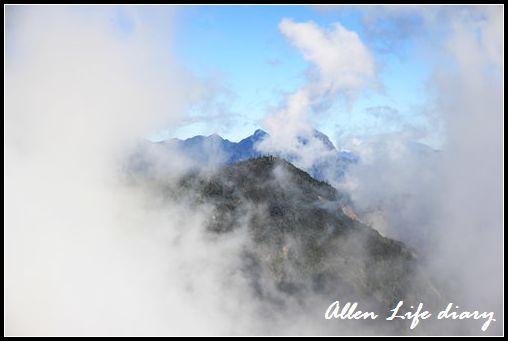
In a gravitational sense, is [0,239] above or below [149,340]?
above

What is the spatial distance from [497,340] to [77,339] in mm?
Result: 117503

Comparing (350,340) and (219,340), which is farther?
(350,340)

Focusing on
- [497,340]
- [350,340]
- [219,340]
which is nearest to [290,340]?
[497,340]

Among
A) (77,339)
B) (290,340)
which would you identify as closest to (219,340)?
(77,339)

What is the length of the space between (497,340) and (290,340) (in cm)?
8587

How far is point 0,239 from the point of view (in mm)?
120688

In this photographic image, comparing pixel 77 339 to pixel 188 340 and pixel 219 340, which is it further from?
pixel 219 340

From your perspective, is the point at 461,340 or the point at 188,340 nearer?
the point at 188,340

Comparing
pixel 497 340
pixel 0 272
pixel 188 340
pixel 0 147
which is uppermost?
pixel 0 147

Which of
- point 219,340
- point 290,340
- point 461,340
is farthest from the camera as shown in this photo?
point 290,340

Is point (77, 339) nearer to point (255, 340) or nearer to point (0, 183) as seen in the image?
point (255, 340)

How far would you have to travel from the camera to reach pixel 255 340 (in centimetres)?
8862

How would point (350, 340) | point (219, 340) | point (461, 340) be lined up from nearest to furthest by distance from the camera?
point (219, 340) < point (350, 340) < point (461, 340)

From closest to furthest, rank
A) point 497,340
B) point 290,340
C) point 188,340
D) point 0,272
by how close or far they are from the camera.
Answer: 1. point 188,340
2. point 0,272
3. point 497,340
4. point 290,340
